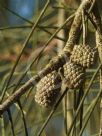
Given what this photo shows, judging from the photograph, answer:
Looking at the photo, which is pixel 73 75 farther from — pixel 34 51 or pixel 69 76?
pixel 34 51

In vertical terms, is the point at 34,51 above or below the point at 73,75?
below

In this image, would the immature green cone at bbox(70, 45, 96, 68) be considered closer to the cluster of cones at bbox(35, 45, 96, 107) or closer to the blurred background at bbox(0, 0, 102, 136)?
the cluster of cones at bbox(35, 45, 96, 107)

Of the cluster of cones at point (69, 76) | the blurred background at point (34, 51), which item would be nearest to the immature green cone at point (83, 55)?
the cluster of cones at point (69, 76)

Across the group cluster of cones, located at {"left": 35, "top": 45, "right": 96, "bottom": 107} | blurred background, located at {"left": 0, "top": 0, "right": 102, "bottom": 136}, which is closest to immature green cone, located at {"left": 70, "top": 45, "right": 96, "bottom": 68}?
cluster of cones, located at {"left": 35, "top": 45, "right": 96, "bottom": 107}

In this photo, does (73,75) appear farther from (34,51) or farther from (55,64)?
(34,51)

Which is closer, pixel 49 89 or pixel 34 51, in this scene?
pixel 49 89

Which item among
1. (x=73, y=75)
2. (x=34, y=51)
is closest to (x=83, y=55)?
(x=73, y=75)
